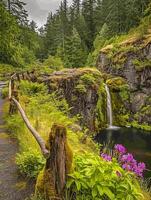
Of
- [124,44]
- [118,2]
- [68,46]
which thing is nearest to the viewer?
[124,44]

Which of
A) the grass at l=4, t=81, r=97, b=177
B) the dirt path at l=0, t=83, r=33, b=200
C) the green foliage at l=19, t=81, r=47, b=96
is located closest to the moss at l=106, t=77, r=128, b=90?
the green foliage at l=19, t=81, r=47, b=96

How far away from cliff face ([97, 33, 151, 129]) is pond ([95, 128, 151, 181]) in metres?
2.15

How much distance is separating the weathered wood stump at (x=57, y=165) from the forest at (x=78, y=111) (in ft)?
0.04

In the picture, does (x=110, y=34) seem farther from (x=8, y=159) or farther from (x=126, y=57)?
(x=8, y=159)

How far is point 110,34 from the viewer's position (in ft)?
152

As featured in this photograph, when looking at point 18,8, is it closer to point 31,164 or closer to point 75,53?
point 75,53

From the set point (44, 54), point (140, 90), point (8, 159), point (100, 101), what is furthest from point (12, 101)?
point (44, 54)

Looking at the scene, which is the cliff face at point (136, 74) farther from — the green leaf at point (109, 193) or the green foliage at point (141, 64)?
the green leaf at point (109, 193)

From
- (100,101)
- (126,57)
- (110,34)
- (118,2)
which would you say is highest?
(118,2)

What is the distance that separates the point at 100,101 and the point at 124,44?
28.7ft

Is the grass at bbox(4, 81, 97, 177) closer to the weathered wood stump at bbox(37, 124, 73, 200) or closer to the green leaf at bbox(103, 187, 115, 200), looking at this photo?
the weathered wood stump at bbox(37, 124, 73, 200)

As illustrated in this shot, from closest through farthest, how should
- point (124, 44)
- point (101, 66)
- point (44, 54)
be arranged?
1. point (124, 44)
2. point (101, 66)
3. point (44, 54)

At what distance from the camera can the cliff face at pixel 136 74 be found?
28047mm

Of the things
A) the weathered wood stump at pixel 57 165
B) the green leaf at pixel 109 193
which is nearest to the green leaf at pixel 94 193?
the green leaf at pixel 109 193
